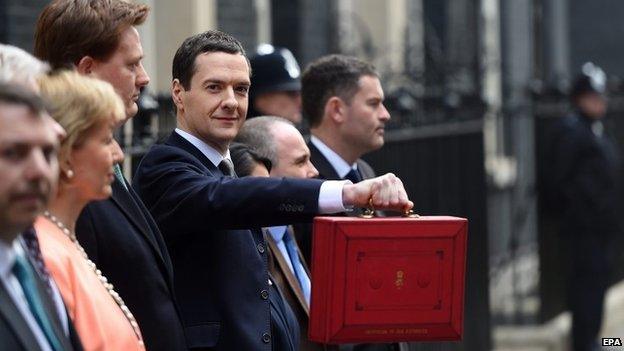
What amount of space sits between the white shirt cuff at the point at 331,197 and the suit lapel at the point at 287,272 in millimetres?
989

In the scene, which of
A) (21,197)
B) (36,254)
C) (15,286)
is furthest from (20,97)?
(36,254)

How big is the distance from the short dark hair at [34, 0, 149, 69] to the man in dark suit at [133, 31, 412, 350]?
1.54 feet

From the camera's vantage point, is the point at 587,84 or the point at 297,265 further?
the point at 587,84

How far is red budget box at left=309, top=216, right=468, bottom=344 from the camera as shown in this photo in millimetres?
5000

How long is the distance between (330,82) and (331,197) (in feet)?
7.74

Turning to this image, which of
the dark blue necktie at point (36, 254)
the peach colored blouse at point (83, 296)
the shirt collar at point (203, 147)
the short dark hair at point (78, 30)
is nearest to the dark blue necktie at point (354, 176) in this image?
the shirt collar at point (203, 147)

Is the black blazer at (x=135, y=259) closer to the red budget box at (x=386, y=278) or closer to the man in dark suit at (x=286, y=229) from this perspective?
the red budget box at (x=386, y=278)

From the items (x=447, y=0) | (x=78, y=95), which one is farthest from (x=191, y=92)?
(x=447, y=0)

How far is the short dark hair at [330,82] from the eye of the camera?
7051 mm

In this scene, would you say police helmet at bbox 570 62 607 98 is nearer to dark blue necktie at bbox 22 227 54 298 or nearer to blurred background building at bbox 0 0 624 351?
blurred background building at bbox 0 0 624 351

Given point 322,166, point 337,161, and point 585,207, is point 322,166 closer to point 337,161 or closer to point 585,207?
point 337,161

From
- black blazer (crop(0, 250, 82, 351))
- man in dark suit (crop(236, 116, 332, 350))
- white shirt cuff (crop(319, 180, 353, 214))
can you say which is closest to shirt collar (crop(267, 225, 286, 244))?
man in dark suit (crop(236, 116, 332, 350))

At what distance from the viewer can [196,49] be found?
17.1ft

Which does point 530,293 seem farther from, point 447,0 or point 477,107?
point 447,0
